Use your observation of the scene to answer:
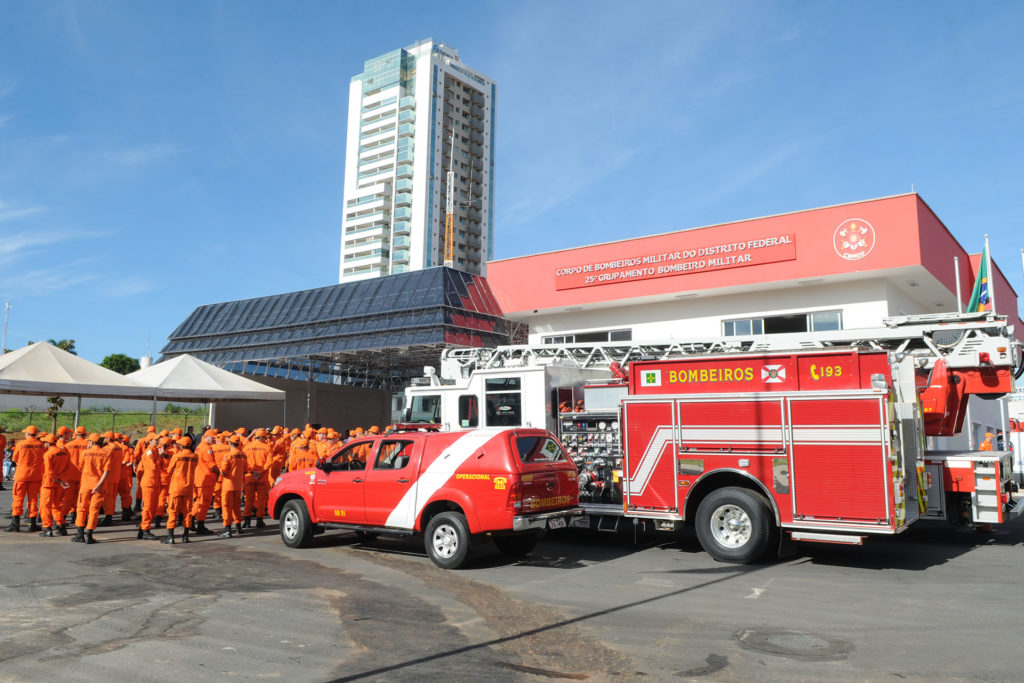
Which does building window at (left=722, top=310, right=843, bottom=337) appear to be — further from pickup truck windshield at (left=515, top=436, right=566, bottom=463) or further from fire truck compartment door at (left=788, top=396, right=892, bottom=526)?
pickup truck windshield at (left=515, top=436, right=566, bottom=463)

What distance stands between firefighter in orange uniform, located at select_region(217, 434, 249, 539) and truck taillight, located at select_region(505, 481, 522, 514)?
5863 mm

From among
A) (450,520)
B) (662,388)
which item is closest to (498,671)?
(450,520)

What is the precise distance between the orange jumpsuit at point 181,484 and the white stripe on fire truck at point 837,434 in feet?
31.0

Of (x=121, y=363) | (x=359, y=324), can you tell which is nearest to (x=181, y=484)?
(x=359, y=324)

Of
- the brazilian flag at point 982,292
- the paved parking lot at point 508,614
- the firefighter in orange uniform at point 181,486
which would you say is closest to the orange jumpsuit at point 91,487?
the paved parking lot at point 508,614

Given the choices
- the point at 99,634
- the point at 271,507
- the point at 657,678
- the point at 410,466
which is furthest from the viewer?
the point at 271,507

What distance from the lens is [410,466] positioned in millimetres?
10188

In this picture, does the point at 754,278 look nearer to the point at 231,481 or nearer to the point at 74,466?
the point at 231,481

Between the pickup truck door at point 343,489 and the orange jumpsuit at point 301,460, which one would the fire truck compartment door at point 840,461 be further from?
the orange jumpsuit at point 301,460

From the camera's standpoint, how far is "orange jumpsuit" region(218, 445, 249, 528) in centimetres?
1252

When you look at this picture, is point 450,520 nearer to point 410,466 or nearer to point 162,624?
point 410,466

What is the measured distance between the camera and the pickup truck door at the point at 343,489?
1064 cm

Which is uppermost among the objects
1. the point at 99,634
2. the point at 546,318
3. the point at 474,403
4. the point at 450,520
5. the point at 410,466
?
the point at 546,318

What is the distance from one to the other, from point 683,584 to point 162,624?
5692mm
